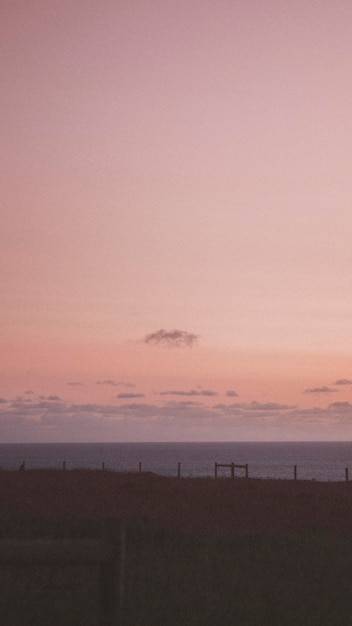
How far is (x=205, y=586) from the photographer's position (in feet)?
35.9

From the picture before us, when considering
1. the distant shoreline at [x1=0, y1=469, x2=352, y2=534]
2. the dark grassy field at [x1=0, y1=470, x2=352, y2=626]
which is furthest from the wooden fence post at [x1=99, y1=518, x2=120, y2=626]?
the distant shoreline at [x1=0, y1=469, x2=352, y2=534]

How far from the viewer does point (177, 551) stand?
14617 millimetres

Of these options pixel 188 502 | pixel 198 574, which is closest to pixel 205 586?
pixel 198 574

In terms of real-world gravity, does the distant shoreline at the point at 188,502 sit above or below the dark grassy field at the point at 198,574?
above

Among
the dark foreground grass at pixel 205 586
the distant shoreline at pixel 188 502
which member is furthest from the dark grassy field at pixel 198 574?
the distant shoreline at pixel 188 502

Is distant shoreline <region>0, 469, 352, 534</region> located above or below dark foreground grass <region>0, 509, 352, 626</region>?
above

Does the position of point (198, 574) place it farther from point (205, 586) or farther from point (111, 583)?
point (111, 583)

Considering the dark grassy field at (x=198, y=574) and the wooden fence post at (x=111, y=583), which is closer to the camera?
→ the wooden fence post at (x=111, y=583)

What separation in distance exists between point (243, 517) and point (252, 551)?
34.6 ft

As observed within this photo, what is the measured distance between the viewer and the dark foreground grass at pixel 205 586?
30.1 ft

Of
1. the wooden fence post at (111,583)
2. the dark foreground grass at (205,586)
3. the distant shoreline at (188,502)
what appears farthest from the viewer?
the distant shoreline at (188,502)

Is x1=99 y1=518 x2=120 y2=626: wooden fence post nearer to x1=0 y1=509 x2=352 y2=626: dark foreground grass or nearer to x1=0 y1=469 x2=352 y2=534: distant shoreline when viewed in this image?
x1=0 y1=509 x2=352 y2=626: dark foreground grass

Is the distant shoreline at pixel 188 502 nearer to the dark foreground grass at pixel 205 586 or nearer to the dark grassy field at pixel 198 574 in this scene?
the dark grassy field at pixel 198 574

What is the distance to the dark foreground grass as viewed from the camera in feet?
30.1
